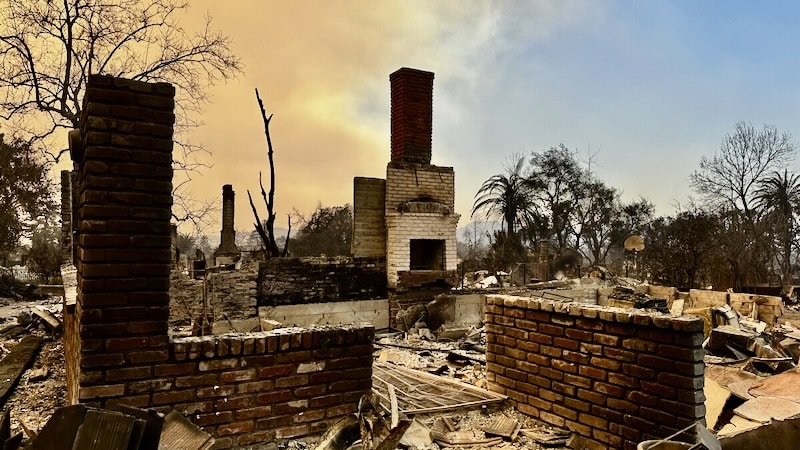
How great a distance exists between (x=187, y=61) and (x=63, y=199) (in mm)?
5349

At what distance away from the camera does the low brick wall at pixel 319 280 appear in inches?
337

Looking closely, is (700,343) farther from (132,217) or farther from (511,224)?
(511,224)

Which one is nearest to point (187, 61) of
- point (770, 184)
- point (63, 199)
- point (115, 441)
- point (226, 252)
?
point (63, 199)

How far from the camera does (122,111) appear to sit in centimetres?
249

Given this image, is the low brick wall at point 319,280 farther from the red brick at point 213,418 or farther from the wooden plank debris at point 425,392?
the red brick at point 213,418

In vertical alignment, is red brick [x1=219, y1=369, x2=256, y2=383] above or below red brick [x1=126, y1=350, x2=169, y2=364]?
below

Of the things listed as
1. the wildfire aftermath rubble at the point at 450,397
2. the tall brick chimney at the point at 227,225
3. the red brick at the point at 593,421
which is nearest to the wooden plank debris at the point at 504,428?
the wildfire aftermath rubble at the point at 450,397

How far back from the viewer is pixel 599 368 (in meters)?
3.31

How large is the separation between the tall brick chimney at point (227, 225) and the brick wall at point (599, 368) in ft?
52.7

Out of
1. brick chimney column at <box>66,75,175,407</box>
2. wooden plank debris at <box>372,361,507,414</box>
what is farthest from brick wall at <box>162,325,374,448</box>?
wooden plank debris at <box>372,361,507,414</box>

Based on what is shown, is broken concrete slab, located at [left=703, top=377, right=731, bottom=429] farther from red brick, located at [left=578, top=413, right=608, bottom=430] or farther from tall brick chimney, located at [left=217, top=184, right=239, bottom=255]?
tall brick chimney, located at [left=217, top=184, right=239, bottom=255]

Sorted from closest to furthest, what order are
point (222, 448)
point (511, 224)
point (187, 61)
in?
point (222, 448) → point (187, 61) → point (511, 224)

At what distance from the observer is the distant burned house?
9.21 meters

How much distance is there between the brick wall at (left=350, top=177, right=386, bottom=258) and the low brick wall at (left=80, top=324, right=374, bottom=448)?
6286 millimetres
